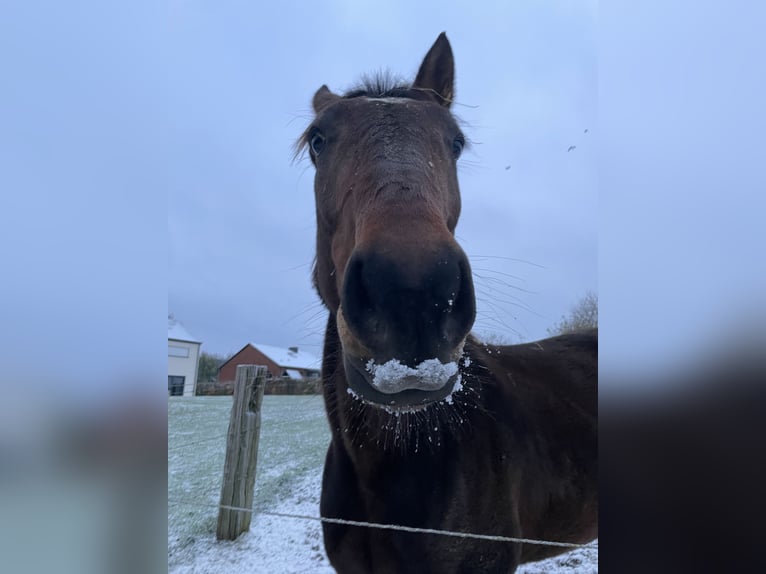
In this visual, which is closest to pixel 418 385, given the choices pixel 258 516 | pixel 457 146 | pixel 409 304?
pixel 409 304

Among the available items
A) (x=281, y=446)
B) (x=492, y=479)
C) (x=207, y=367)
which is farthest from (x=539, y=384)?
(x=207, y=367)

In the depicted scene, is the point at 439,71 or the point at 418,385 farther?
the point at 439,71

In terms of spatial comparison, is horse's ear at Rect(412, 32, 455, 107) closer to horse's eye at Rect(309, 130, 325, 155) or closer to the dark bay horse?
the dark bay horse

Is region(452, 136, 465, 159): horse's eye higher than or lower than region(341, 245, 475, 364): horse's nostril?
higher

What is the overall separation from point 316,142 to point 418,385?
1616 millimetres

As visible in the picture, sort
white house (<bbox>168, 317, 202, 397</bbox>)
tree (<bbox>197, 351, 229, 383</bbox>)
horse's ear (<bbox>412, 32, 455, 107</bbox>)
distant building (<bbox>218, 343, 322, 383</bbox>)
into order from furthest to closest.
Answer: distant building (<bbox>218, 343, 322, 383</bbox>), tree (<bbox>197, 351, 229, 383</bbox>), white house (<bbox>168, 317, 202, 397</bbox>), horse's ear (<bbox>412, 32, 455, 107</bbox>)

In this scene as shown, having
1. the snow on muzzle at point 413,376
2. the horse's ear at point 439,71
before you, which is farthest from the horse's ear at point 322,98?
the snow on muzzle at point 413,376

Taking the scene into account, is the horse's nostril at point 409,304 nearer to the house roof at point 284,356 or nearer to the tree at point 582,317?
the tree at point 582,317

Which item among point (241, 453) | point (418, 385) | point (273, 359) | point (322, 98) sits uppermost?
point (322, 98)

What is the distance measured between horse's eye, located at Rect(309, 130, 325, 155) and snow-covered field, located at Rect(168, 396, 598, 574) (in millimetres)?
1611

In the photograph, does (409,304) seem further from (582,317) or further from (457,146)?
(582,317)

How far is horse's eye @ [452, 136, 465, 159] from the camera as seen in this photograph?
2.50 metres

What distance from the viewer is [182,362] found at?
5039mm

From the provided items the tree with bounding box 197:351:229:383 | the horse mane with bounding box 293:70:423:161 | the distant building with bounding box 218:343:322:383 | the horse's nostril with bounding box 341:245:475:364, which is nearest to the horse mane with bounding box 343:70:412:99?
the horse mane with bounding box 293:70:423:161
